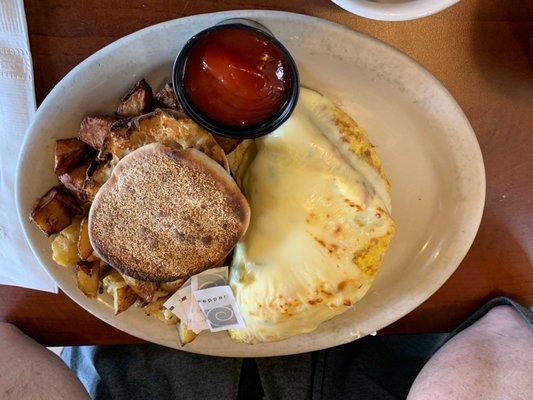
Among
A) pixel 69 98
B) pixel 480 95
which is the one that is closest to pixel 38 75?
pixel 69 98

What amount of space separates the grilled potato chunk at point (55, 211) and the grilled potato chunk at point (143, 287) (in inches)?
6.5

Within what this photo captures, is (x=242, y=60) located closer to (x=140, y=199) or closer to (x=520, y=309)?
(x=140, y=199)

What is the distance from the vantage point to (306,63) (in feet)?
3.68

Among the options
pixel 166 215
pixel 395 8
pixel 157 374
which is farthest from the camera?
pixel 157 374

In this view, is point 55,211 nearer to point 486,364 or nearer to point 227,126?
point 227,126

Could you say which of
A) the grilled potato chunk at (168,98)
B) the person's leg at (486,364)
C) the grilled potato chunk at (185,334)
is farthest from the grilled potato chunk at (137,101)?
the person's leg at (486,364)

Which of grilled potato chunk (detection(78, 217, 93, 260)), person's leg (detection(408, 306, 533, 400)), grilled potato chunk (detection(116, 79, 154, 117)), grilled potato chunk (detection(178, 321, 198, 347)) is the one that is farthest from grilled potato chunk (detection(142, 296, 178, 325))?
person's leg (detection(408, 306, 533, 400))

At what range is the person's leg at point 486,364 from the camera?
1.22 meters

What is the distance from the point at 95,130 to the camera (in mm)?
1076

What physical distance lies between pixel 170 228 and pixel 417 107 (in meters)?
0.56

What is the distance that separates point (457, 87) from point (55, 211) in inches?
34.4

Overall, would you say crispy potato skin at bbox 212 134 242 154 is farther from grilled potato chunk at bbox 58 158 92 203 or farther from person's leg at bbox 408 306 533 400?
person's leg at bbox 408 306 533 400

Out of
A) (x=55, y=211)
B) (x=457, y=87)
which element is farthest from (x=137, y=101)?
(x=457, y=87)

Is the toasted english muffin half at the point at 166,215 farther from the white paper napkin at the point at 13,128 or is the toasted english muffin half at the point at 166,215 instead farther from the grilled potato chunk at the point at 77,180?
the white paper napkin at the point at 13,128
